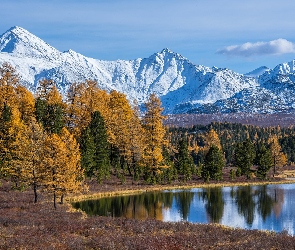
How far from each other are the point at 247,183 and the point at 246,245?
74040mm

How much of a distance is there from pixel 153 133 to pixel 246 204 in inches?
1060

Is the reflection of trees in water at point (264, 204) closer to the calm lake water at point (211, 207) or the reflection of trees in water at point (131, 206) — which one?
the calm lake water at point (211, 207)

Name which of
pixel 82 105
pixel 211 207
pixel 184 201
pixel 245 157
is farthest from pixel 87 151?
pixel 245 157

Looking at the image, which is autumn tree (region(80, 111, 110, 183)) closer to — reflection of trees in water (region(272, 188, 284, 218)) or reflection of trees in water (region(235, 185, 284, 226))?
reflection of trees in water (region(235, 185, 284, 226))

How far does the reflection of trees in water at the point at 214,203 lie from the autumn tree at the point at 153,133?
445 inches

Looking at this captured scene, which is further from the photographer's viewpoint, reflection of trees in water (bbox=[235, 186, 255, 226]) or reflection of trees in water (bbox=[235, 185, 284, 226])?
reflection of trees in water (bbox=[235, 185, 284, 226])

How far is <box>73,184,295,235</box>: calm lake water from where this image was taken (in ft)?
163

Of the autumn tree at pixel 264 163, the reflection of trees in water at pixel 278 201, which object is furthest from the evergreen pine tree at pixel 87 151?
the autumn tree at pixel 264 163

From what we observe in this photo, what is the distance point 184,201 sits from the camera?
66.1 meters

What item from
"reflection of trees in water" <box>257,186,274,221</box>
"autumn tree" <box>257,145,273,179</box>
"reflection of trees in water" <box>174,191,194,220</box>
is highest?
"autumn tree" <box>257,145,273,179</box>

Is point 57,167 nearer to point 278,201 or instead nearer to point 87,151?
point 87,151

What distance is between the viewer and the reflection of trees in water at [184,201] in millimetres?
56000

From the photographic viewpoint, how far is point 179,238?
96.5 ft

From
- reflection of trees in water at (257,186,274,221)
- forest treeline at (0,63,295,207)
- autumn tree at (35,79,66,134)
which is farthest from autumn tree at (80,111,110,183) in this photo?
reflection of trees in water at (257,186,274,221)
